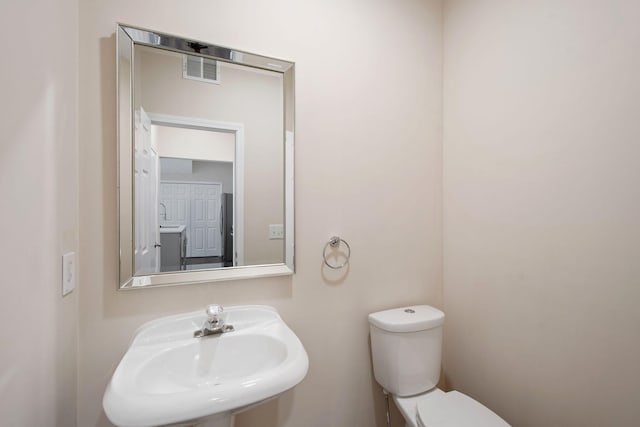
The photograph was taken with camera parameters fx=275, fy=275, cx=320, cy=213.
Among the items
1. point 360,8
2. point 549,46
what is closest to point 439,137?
point 549,46

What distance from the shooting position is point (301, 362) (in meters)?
0.78

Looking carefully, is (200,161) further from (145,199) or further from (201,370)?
(201,370)

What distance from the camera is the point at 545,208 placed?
1.07 metres

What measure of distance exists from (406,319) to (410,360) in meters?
0.18

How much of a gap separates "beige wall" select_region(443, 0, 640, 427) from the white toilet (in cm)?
23

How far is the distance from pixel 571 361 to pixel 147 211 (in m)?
1.63

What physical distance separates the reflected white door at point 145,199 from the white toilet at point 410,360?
972mm

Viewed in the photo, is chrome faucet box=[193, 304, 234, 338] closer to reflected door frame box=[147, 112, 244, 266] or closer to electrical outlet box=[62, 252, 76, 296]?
reflected door frame box=[147, 112, 244, 266]

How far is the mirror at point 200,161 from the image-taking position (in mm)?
961

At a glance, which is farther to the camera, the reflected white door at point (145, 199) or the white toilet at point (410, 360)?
the white toilet at point (410, 360)

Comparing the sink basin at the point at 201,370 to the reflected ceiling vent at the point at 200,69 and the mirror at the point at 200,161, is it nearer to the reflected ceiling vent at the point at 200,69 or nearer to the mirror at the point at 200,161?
the mirror at the point at 200,161

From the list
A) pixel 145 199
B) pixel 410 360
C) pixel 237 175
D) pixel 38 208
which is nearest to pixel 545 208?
pixel 410 360

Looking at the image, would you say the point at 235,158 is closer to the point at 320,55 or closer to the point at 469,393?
the point at 320,55

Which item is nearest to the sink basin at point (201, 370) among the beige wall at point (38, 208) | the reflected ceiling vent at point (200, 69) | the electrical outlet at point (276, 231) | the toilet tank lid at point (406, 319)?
the beige wall at point (38, 208)
